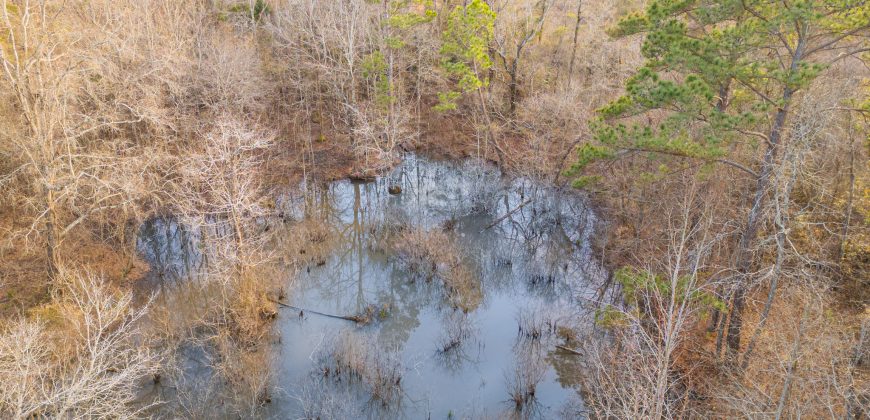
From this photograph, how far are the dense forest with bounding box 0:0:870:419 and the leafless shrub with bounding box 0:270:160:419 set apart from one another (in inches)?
5.0

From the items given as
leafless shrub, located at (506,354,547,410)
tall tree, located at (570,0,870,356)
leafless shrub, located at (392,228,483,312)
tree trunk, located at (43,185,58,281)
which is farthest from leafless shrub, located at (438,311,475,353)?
tree trunk, located at (43,185,58,281)

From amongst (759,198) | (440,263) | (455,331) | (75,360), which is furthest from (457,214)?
(75,360)

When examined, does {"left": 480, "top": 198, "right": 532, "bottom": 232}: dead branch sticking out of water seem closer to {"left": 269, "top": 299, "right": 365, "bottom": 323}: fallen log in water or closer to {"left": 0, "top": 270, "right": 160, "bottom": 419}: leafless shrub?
{"left": 269, "top": 299, "right": 365, "bottom": 323}: fallen log in water

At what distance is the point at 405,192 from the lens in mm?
26047

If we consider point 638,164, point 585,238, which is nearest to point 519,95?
point 585,238

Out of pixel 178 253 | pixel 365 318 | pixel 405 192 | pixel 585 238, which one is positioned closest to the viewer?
pixel 365 318

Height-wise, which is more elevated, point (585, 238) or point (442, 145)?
point (442, 145)

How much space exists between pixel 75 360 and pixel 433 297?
9.92 m

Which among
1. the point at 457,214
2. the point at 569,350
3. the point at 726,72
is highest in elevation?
the point at 726,72

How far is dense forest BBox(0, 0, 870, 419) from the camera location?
1035 centimetres

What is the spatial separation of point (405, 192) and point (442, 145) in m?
5.26

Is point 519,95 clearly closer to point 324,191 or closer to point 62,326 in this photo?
point 324,191

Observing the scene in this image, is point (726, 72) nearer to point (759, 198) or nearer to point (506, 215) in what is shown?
point (759, 198)

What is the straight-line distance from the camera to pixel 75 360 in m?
13.3
